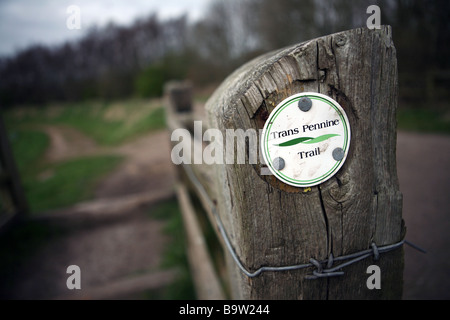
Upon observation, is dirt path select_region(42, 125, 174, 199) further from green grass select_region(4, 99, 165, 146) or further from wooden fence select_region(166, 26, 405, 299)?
wooden fence select_region(166, 26, 405, 299)

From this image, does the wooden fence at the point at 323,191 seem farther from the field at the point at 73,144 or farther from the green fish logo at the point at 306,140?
the field at the point at 73,144

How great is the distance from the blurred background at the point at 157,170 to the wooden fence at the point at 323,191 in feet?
4.86

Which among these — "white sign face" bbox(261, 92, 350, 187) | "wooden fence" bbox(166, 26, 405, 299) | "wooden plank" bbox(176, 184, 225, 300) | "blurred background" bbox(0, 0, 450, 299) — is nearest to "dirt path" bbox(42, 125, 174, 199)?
"blurred background" bbox(0, 0, 450, 299)

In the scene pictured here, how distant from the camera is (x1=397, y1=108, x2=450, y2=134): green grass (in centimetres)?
636

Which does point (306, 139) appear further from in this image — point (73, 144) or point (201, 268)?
point (73, 144)

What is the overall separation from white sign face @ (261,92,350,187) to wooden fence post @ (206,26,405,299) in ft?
0.08

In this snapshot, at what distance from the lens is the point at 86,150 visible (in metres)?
11.6

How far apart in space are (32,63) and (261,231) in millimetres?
29025

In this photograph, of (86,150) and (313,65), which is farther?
(86,150)

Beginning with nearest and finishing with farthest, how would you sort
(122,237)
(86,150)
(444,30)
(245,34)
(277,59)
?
Answer: (277,59) < (122,237) < (444,30) < (86,150) < (245,34)

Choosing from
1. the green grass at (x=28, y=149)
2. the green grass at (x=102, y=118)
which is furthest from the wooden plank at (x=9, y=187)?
the green grass at (x=102, y=118)

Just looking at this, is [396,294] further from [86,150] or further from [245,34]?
[245,34]

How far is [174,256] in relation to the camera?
3420mm
